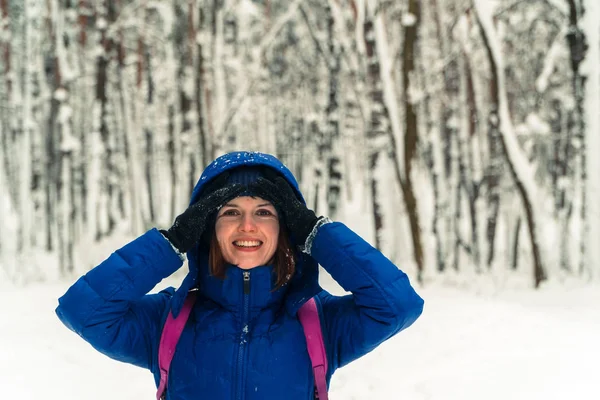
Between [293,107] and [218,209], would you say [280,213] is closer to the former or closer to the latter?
[218,209]

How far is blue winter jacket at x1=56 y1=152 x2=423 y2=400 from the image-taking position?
1.76 metres

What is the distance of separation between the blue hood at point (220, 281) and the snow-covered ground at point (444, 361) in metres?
3.33

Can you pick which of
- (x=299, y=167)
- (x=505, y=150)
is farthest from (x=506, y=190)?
(x=299, y=167)

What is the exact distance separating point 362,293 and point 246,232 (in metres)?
0.45

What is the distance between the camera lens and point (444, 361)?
Result: 214 inches

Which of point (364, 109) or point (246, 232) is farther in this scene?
point (364, 109)

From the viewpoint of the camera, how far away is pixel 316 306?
77.7 inches

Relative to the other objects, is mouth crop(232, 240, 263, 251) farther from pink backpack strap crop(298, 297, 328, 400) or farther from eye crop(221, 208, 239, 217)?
pink backpack strap crop(298, 297, 328, 400)

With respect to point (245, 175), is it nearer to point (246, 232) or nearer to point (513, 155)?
point (246, 232)

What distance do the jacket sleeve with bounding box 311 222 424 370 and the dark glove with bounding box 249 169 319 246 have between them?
0.06 meters

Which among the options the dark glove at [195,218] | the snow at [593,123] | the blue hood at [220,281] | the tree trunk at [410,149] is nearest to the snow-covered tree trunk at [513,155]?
the snow at [593,123]

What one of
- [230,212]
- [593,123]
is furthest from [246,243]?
[593,123]

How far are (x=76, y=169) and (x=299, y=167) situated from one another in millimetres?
11992

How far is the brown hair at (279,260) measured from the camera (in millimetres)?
1904
